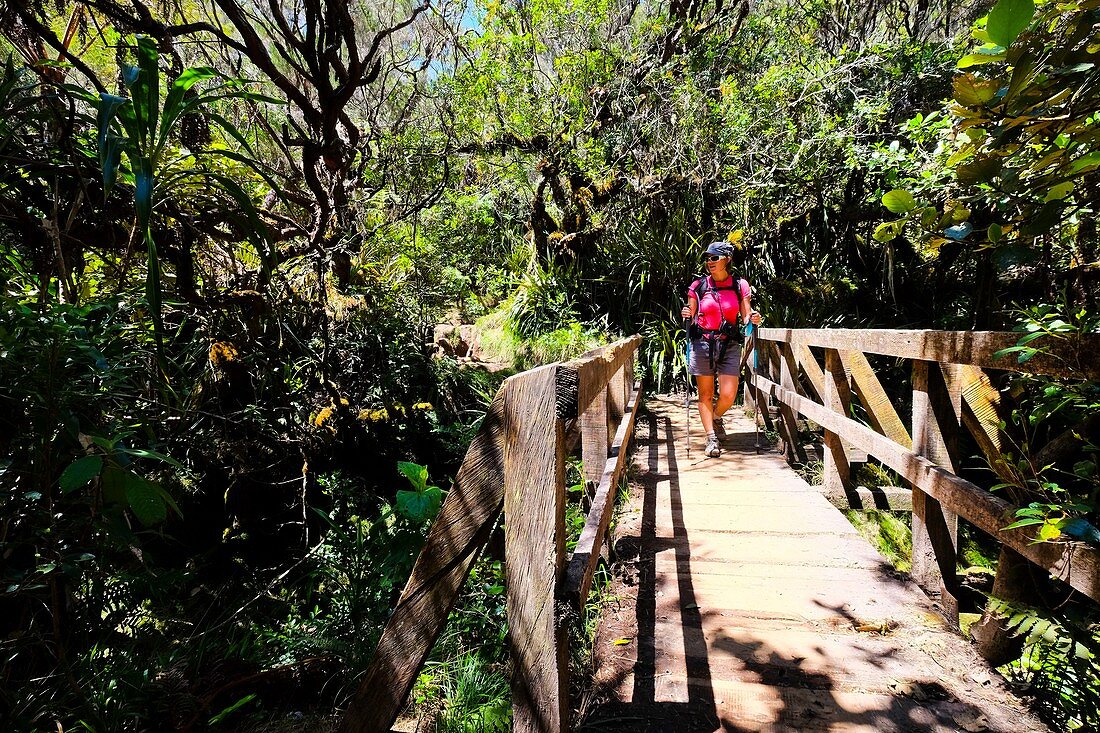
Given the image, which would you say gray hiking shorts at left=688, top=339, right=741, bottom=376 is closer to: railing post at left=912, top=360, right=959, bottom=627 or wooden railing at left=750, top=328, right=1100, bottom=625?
wooden railing at left=750, top=328, right=1100, bottom=625

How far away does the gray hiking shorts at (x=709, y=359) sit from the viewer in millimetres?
5008

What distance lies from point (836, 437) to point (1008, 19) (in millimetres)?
3327

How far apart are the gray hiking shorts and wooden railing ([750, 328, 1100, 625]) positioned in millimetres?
1165

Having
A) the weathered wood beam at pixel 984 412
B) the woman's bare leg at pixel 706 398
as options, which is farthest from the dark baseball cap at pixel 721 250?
the weathered wood beam at pixel 984 412

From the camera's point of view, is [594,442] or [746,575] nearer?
[746,575]

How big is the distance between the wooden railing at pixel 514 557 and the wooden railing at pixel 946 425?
1.37m

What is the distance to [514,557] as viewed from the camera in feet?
4.93

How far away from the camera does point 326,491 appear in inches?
165

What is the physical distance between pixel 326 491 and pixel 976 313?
284 inches

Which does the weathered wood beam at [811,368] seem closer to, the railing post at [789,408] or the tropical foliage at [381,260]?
the railing post at [789,408]

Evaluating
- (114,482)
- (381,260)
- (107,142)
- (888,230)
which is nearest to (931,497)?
(888,230)

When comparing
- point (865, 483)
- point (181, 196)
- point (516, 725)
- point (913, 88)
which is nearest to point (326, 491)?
point (181, 196)

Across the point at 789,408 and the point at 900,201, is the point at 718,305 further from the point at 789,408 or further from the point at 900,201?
the point at 900,201

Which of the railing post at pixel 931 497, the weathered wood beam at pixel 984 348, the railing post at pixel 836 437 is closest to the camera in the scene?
the weathered wood beam at pixel 984 348
